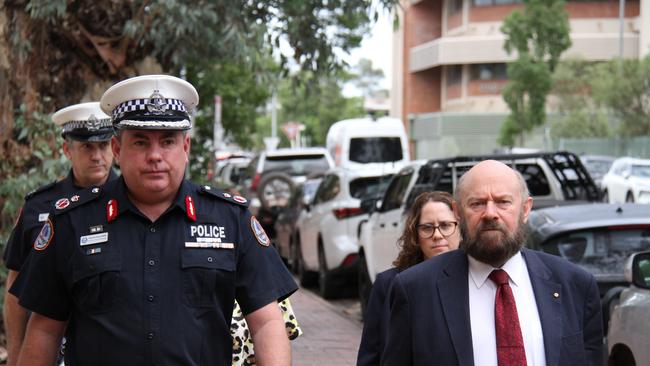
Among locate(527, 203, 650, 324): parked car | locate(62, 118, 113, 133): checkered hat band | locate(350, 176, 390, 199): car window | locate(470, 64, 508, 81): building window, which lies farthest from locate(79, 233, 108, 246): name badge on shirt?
locate(470, 64, 508, 81): building window

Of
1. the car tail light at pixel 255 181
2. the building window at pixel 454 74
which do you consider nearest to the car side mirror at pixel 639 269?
the car tail light at pixel 255 181

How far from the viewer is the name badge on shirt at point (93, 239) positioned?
3.84 metres

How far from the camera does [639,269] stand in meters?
6.88

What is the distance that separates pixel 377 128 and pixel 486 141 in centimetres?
3765

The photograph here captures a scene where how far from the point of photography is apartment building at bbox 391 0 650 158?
62.1 meters

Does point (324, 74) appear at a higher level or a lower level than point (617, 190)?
higher

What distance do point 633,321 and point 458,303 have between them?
3320 millimetres

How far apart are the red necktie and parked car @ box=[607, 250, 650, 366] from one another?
2.89 metres

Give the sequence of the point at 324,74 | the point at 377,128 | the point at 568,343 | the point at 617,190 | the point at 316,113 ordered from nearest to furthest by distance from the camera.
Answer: the point at 568,343, the point at 324,74, the point at 377,128, the point at 617,190, the point at 316,113

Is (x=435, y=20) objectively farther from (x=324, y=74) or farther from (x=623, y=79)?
(x=324, y=74)

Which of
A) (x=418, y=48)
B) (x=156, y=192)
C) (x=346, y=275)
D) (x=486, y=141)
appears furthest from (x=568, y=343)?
(x=418, y=48)

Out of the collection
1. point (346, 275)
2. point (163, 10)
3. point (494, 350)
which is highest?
point (163, 10)

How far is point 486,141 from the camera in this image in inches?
2557

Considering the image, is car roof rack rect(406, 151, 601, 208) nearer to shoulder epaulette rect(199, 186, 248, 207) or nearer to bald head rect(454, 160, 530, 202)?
bald head rect(454, 160, 530, 202)
